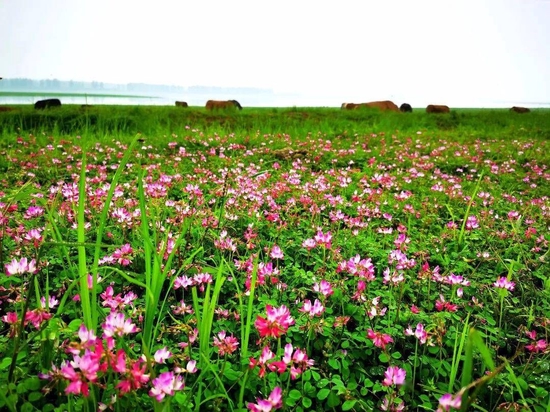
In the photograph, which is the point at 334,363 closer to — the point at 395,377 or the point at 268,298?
the point at 395,377

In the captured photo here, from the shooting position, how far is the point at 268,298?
2207mm

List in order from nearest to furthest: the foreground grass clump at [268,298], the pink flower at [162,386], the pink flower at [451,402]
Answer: the pink flower at [451,402] → the pink flower at [162,386] → the foreground grass clump at [268,298]

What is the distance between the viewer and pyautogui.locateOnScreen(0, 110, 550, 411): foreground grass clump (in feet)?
4.62

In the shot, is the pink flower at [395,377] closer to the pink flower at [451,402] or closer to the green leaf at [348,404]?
the green leaf at [348,404]

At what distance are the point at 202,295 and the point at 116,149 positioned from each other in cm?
530

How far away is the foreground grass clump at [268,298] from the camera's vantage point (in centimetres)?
141

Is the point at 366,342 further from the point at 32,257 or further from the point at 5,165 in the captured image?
the point at 5,165

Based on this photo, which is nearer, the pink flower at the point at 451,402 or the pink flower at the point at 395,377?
the pink flower at the point at 451,402

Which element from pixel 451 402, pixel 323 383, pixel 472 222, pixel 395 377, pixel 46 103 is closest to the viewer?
pixel 451 402

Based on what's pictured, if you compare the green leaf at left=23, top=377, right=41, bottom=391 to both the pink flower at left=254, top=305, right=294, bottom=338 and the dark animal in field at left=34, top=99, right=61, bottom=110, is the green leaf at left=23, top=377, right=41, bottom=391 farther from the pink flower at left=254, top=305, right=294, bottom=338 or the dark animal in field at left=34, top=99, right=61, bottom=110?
the dark animal in field at left=34, top=99, right=61, bottom=110

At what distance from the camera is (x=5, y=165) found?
5.49m

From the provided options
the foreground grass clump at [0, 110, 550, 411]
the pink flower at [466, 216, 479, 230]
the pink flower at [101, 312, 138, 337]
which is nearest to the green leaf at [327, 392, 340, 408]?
the foreground grass clump at [0, 110, 550, 411]

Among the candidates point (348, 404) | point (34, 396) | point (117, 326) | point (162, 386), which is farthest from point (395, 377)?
point (34, 396)

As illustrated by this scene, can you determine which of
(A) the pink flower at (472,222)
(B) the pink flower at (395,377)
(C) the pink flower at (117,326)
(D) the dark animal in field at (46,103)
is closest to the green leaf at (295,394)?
(B) the pink flower at (395,377)
